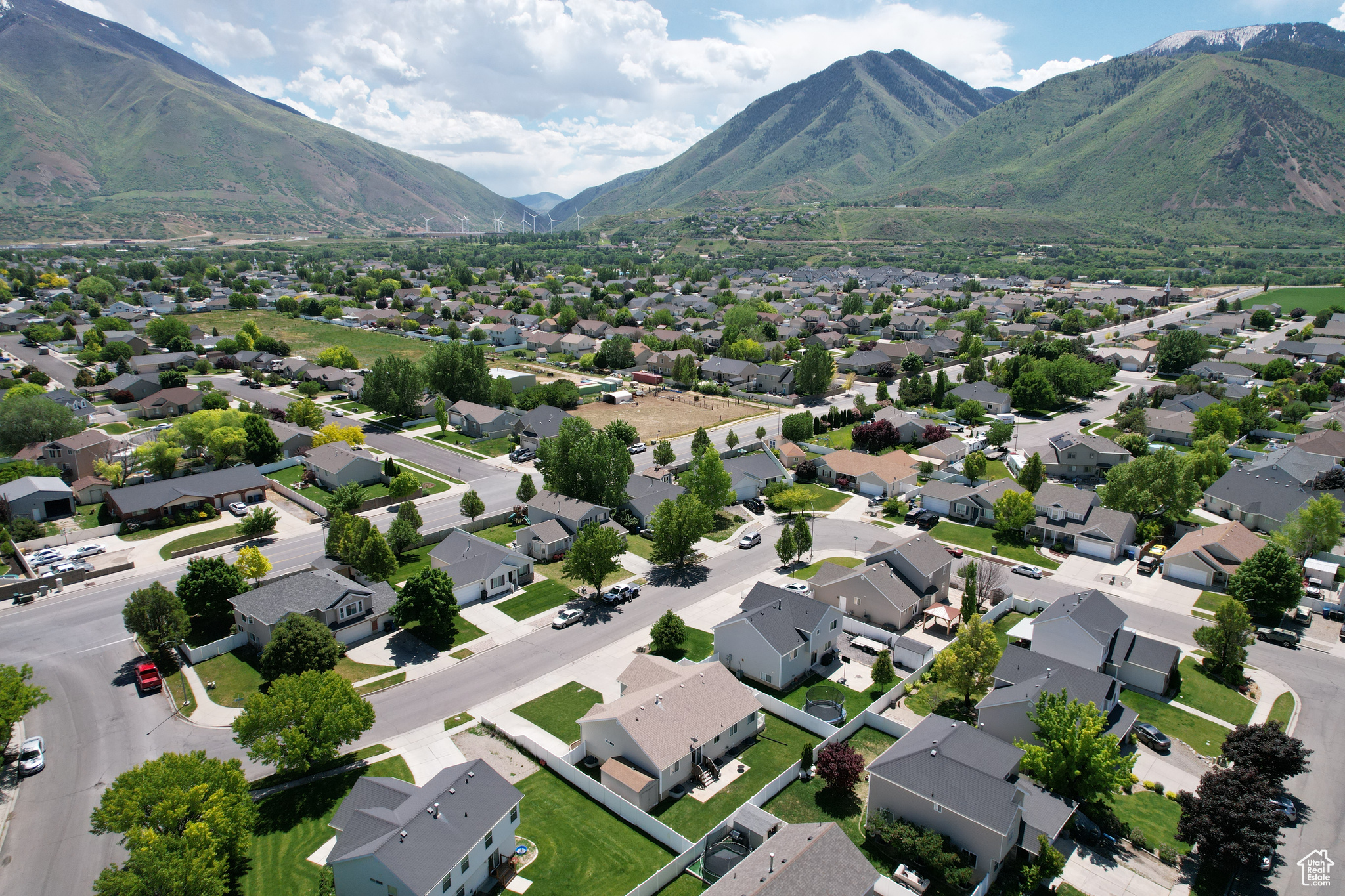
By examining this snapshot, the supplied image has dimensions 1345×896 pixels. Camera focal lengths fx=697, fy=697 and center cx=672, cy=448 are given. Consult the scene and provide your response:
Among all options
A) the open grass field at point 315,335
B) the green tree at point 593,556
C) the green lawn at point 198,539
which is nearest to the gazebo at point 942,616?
the green tree at point 593,556

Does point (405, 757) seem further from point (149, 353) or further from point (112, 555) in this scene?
point (149, 353)

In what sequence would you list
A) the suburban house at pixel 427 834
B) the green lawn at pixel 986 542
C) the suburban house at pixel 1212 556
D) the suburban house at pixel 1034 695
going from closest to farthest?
the suburban house at pixel 427 834 < the suburban house at pixel 1034 695 < the suburban house at pixel 1212 556 < the green lawn at pixel 986 542

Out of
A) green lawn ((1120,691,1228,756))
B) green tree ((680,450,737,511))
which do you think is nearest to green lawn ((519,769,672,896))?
green lawn ((1120,691,1228,756))

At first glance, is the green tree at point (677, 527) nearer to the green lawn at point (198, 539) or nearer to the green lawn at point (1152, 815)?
the green lawn at point (1152, 815)

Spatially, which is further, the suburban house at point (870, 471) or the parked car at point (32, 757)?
the suburban house at point (870, 471)

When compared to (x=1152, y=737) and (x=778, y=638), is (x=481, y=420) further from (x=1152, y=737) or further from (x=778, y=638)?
(x=1152, y=737)

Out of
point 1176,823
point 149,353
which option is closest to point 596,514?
point 1176,823

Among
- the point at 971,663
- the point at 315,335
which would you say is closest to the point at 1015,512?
the point at 971,663
